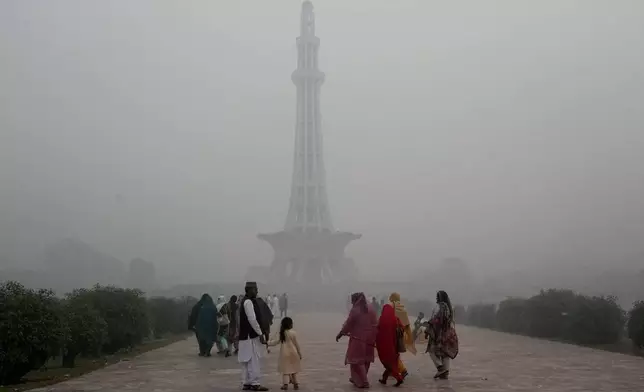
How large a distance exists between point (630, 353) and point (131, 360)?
10.6 metres

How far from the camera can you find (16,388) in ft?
30.9

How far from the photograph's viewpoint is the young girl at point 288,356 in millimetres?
8953

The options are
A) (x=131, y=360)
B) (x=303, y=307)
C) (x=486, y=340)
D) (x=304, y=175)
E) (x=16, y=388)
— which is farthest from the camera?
(x=304, y=175)

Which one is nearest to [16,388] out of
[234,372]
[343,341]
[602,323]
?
[234,372]

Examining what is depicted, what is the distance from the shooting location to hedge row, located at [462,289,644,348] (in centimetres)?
1595

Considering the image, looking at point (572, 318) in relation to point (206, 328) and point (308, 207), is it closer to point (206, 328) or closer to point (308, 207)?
point (206, 328)

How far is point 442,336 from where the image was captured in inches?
394

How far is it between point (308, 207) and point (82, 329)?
67.7 meters

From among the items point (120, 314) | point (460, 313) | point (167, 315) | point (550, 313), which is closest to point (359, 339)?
point (120, 314)

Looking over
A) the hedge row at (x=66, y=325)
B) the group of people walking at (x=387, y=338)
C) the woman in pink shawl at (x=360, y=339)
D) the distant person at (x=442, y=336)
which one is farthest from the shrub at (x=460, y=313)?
the woman in pink shawl at (x=360, y=339)

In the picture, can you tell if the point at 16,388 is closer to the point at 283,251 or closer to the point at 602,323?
the point at 602,323

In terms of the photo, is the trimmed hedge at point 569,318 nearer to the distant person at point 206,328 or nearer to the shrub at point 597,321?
the shrub at point 597,321

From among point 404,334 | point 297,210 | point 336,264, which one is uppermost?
point 297,210

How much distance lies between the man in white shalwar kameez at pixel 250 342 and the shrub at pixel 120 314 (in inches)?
260
